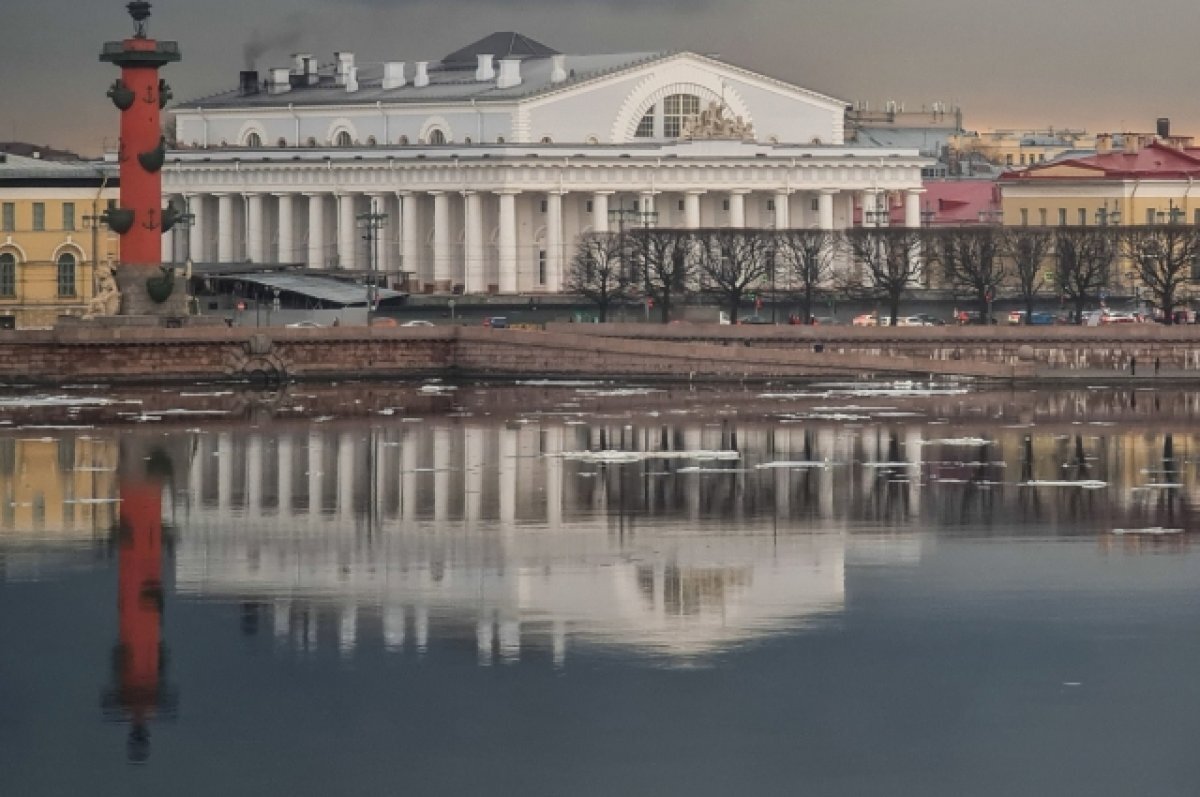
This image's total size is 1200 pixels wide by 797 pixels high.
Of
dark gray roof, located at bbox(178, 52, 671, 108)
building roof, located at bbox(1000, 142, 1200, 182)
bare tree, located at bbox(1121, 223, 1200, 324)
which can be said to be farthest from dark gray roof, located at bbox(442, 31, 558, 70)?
bare tree, located at bbox(1121, 223, 1200, 324)

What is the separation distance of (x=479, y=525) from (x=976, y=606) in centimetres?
624

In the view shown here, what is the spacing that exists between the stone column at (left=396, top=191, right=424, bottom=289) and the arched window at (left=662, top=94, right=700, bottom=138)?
7.27 meters

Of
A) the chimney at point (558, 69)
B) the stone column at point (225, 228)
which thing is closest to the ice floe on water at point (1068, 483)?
the chimney at point (558, 69)

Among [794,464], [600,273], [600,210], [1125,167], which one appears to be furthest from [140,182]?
[1125,167]

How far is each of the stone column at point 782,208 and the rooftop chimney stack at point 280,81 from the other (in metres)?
14.5

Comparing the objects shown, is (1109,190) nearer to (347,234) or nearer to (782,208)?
(782,208)

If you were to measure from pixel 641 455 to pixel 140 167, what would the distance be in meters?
18.7

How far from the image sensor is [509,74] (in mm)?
88812

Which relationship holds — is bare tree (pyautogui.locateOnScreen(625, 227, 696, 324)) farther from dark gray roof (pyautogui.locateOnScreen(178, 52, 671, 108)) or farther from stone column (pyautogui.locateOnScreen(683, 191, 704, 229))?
dark gray roof (pyautogui.locateOnScreen(178, 52, 671, 108))

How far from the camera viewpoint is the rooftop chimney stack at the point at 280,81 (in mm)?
92812

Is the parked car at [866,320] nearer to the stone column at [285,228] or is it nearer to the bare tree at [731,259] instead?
the bare tree at [731,259]

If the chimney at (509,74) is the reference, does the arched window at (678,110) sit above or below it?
below

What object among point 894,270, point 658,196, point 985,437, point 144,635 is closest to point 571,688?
point 144,635

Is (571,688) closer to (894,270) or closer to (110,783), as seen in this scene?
(110,783)
